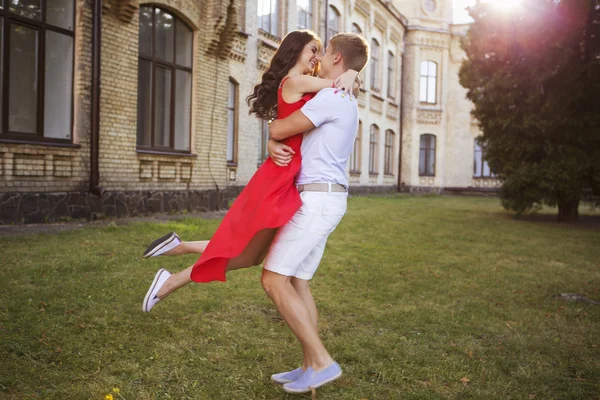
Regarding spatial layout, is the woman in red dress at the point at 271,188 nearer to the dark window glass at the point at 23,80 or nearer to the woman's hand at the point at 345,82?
the woman's hand at the point at 345,82

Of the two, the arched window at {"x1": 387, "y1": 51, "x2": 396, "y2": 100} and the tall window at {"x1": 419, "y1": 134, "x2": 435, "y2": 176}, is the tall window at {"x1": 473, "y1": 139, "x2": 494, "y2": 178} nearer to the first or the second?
the tall window at {"x1": 419, "y1": 134, "x2": 435, "y2": 176}

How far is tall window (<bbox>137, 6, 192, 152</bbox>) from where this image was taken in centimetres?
1248

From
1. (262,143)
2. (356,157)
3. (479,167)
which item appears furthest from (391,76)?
(262,143)

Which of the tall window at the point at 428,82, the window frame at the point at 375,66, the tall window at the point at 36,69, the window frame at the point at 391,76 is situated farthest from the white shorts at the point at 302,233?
the tall window at the point at 428,82

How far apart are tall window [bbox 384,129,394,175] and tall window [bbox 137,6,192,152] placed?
21.5m

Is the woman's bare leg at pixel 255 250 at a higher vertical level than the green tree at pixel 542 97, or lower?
lower

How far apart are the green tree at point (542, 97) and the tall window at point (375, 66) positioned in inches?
570

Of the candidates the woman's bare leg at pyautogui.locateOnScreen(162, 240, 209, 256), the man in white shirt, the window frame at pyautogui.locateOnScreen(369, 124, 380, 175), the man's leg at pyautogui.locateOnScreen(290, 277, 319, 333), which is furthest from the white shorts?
the window frame at pyautogui.locateOnScreen(369, 124, 380, 175)

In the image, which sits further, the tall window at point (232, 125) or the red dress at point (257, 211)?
the tall window at point (232, 125)

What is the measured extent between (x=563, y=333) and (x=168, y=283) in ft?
11.7

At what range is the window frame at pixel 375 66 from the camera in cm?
3120

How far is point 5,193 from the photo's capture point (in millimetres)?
9172

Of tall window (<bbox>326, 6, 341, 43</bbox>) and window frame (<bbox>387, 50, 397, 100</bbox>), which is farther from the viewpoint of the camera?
window frame (<bbox>387, 50, 397, 100</bbox>)

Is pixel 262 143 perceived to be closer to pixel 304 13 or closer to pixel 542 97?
pixel 304 13
